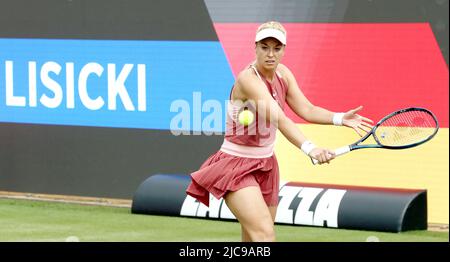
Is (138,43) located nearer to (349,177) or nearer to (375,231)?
(349,177)

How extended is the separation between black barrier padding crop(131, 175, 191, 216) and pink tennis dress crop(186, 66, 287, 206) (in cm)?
347

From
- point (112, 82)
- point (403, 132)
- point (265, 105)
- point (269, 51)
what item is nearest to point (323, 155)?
point (265, 105)

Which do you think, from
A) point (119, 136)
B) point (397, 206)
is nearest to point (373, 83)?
point (397, 206)

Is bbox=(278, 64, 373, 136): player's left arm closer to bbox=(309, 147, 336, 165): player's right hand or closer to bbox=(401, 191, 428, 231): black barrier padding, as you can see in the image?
bbox=(309, 147, 336, 165): player's right hand

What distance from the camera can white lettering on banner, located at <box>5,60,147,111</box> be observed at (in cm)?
1085

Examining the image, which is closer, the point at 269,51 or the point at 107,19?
the point at 269,51

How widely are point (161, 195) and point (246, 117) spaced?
392 centimetres

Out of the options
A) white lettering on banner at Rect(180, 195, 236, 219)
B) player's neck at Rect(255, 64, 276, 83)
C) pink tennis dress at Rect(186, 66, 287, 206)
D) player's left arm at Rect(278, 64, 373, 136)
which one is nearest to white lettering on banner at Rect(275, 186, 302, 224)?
white lettering on banner at Rect(180, 195, 236, 219)

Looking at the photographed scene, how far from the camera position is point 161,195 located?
1009 centimetres

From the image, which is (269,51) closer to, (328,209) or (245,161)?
(245,161)

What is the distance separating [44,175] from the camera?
11.4 meters

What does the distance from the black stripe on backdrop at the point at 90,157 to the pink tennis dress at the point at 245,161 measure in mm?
3967

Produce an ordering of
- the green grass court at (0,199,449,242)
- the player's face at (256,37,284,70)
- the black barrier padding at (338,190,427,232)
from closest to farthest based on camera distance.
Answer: the player's face at (256,37,284,70) → the green grass court at (0,199,449,242) → the black barrier padding at (338,190,427,232)

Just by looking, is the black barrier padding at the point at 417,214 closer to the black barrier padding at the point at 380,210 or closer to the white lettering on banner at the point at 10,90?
the black barrier padding at the point at 380,210
